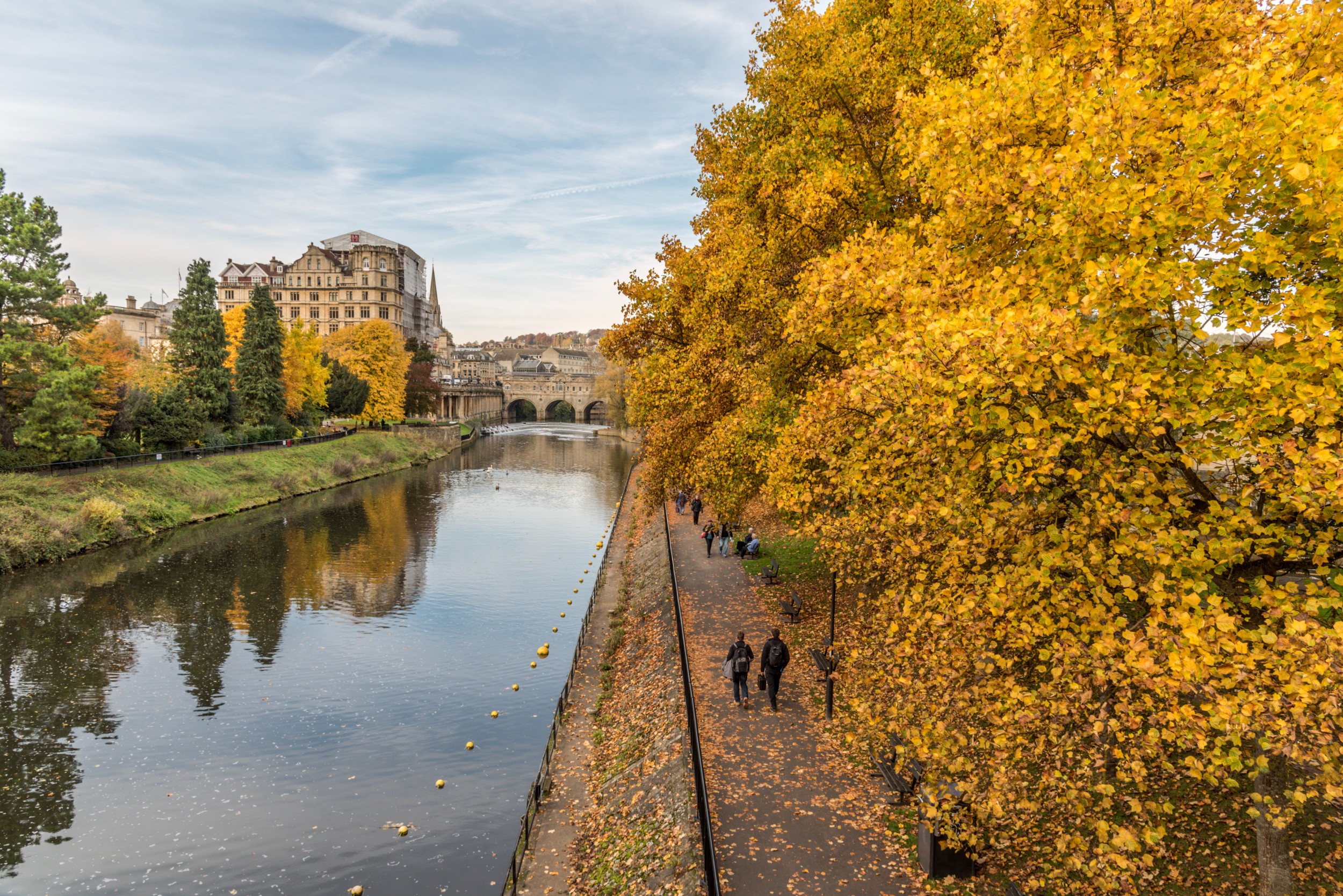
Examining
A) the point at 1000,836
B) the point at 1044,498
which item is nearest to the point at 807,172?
the point at 1044,498

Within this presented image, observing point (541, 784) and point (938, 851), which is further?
point (541, 784)

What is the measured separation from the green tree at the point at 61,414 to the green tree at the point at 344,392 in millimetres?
35344

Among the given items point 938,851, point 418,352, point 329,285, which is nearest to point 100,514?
point 938,851

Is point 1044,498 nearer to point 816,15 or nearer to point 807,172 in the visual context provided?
point 807,172

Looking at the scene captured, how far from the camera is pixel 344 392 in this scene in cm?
7319

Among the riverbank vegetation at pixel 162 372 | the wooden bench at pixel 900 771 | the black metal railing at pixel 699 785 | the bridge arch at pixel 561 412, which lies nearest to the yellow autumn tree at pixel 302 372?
the riverbank vegetation at pixel 162 372

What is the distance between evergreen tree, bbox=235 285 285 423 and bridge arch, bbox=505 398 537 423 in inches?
4413

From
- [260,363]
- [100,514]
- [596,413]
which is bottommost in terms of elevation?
[100,514]

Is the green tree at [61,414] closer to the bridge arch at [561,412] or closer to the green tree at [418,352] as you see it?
the green tree at [418,352]

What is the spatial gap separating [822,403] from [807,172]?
891cm

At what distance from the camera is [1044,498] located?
8805mm

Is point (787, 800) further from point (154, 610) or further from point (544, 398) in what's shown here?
point (544, 398)

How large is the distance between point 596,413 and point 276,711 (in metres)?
159

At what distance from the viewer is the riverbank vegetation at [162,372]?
113 ft
